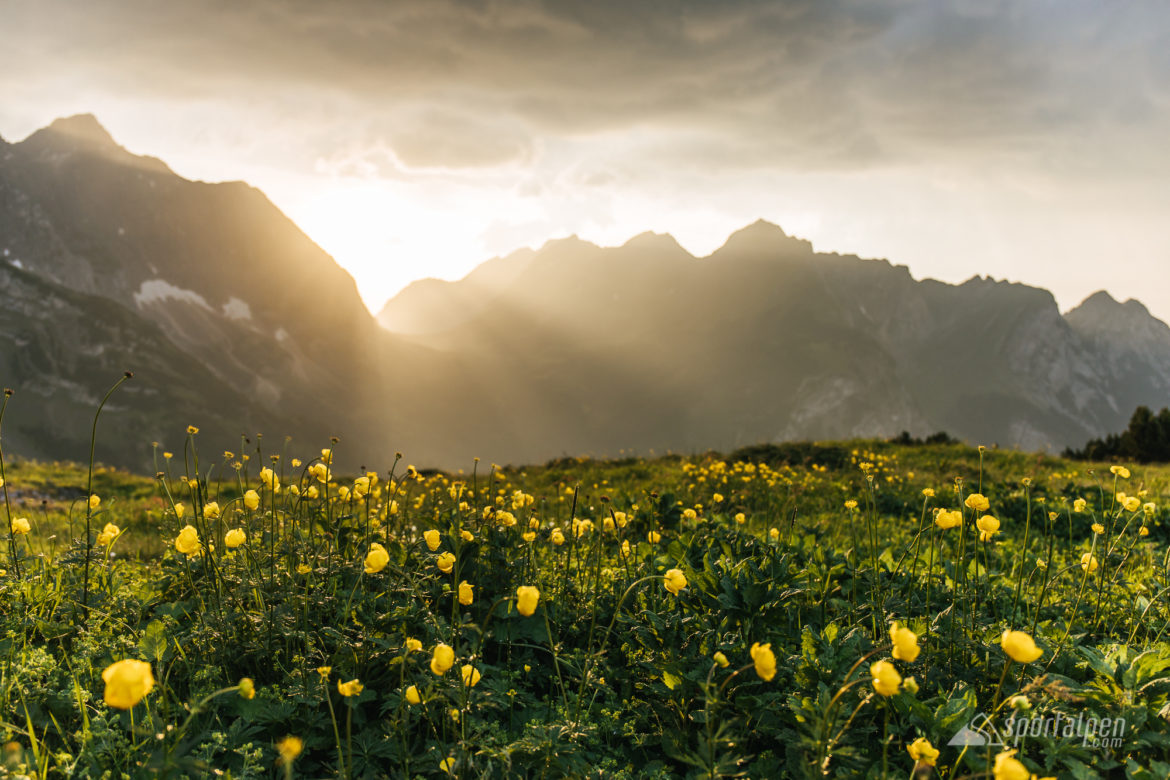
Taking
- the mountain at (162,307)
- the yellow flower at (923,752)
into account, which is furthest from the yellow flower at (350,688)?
the mountain at (162,307)

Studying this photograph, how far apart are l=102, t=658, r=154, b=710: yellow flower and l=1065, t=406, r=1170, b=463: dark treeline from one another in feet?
78.9

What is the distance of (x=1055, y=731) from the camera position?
2.35m

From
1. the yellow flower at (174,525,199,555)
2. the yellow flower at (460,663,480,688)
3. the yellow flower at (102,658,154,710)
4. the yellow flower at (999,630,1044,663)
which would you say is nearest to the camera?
the yellow flower at (102,658,154,710)

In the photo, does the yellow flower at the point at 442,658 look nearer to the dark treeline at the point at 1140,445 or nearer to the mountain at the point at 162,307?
the dark treeline at the point at 1140,445

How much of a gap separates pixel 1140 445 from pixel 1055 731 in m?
24.8

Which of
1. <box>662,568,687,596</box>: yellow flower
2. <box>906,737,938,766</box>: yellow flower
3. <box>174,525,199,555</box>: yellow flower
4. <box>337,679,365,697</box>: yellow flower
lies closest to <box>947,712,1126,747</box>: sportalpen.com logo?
<box>906,737,938,766</box>: yellow flower

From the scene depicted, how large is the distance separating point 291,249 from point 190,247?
2516 centimetres

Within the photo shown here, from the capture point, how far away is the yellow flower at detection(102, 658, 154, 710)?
4.59 ft

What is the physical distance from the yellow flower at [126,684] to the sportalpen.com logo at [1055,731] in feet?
8.91

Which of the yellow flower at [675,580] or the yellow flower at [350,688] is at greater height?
the yellow flower at [675,580]

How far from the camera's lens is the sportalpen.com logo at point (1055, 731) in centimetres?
230

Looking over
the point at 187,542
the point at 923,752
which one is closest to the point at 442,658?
the point at 187,542

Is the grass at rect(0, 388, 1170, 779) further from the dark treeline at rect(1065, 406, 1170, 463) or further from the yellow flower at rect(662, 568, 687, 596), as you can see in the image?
the dark treeline at rect(1065, 406, 1170, 463)

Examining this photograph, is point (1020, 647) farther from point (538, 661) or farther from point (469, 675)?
point (538, 661)
